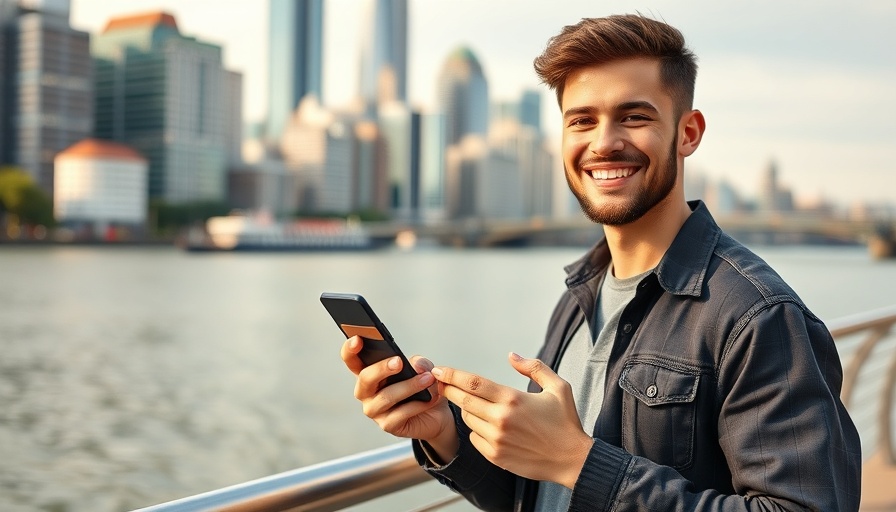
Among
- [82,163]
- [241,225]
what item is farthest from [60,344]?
[82,163]

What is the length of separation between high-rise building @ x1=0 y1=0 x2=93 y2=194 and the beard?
76.9m

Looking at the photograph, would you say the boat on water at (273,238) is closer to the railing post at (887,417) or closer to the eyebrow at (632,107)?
the railing post at (887,417)

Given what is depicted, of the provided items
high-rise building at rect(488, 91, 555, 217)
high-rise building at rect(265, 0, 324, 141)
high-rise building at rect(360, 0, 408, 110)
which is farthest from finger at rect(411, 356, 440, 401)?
high-rise building at rect(360, 0, 408, 110)

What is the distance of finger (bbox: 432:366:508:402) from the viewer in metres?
0.99

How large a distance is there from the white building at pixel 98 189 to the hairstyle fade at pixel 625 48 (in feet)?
234

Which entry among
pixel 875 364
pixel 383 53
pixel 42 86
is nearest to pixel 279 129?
pixel 383 53

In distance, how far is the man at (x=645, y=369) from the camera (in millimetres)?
998

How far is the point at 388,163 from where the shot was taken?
110188 mm

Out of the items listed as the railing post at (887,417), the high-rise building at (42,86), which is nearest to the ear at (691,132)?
the railing post at (887,417)

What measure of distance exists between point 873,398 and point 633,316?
8.73 feet

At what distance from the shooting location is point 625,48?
3.80ft

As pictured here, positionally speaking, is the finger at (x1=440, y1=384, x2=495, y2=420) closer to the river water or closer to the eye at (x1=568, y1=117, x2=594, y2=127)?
the eye at (x1=568, y1=117, x2=594, y2=127)

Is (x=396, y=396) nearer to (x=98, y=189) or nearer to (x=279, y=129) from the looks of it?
(x=98, y=189)

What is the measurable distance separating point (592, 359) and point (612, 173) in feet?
0.80
